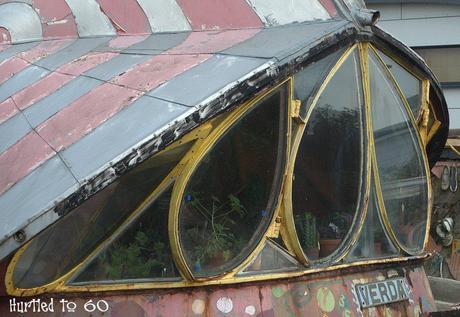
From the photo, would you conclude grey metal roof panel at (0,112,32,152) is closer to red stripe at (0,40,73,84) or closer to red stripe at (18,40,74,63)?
red stripe at (0,40,73,84)

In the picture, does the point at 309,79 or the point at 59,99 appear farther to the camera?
the point at 309,79

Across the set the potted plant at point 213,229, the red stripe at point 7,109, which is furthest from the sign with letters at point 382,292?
the red stripe at point 7,109

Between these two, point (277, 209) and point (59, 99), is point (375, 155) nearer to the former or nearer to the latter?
point (277, 209)

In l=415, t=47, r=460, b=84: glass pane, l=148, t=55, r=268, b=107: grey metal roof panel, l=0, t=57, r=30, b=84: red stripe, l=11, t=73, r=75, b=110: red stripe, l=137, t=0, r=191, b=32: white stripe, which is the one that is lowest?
l=148, t=55, r=268, b=107: grey metal roof panel

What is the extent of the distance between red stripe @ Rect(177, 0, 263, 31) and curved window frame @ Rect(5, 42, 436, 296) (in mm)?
682

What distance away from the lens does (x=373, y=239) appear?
17.3 feet

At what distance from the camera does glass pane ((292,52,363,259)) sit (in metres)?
4.72

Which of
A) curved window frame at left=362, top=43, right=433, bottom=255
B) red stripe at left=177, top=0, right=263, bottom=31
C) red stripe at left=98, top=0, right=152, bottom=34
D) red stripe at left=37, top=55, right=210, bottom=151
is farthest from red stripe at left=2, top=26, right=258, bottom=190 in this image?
curved window frame at left=362, top=43, right=433, bottom=255

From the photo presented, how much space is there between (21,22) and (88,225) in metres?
2.54

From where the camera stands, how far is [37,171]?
379 cm

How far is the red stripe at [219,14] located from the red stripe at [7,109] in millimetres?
1311

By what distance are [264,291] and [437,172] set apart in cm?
782

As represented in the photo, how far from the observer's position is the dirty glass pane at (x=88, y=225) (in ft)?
12.8

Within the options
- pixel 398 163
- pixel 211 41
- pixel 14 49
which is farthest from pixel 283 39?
pixel 14 49
